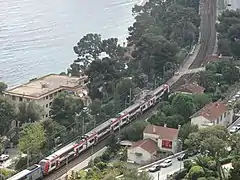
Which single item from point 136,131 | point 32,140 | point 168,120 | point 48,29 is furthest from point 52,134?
point 48,29

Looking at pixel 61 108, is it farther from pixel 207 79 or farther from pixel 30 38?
pixel 30 38

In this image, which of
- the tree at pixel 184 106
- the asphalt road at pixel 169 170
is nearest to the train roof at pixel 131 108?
the tree at pixel 184 106

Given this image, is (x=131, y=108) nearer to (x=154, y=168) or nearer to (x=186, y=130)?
(x=186, y=130)

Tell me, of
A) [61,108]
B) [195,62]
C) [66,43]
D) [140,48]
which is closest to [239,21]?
[195,62]

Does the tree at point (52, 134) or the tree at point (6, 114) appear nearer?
the tree at point (52, 134)

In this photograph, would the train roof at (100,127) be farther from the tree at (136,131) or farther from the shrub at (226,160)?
the shrub at (226,160)
